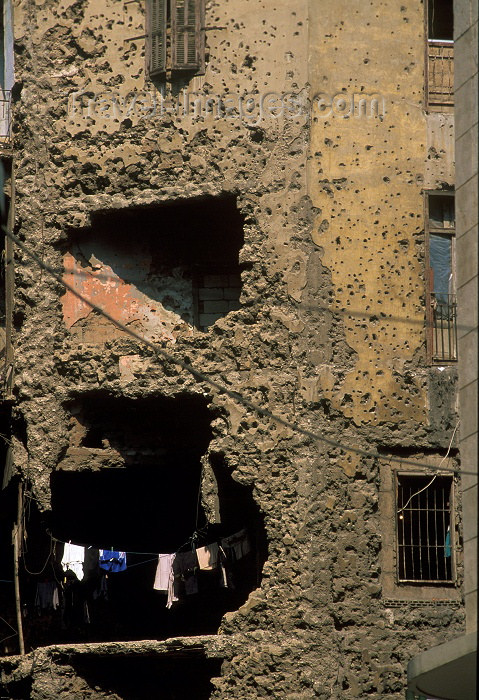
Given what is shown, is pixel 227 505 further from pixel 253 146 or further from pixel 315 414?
pixel 253 146

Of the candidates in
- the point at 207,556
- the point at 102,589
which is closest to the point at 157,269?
the point at 207,556

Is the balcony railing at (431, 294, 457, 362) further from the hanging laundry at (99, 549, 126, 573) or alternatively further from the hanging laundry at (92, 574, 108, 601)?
the hanging laundry at (92, 574, 108, 601)

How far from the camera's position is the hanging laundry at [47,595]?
54.8 ft

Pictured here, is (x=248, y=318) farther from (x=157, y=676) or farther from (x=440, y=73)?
(x=157, y=676)

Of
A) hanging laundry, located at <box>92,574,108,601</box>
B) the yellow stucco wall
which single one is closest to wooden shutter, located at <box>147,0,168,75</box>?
the yellow stucco wall

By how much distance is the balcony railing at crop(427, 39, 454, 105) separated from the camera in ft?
51.9

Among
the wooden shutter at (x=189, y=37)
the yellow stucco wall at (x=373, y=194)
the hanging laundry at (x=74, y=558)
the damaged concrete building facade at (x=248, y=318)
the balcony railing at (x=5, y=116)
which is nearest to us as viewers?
the damaged concrete building facade at (x=248, y=318)

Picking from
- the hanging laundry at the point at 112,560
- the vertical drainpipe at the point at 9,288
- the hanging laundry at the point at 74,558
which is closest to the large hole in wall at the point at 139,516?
the hanging laundry at the point at 112,560

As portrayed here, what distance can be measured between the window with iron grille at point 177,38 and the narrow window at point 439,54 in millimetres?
2966

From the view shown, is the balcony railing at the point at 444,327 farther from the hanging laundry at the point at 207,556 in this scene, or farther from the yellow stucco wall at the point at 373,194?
the hanging laundry at the point at 207,556

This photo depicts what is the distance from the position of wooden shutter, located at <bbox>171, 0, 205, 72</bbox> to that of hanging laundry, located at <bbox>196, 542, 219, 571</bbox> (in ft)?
20.5

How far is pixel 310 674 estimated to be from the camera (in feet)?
47.8

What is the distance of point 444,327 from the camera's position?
51.2ft

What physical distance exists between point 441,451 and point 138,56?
21.5ft
